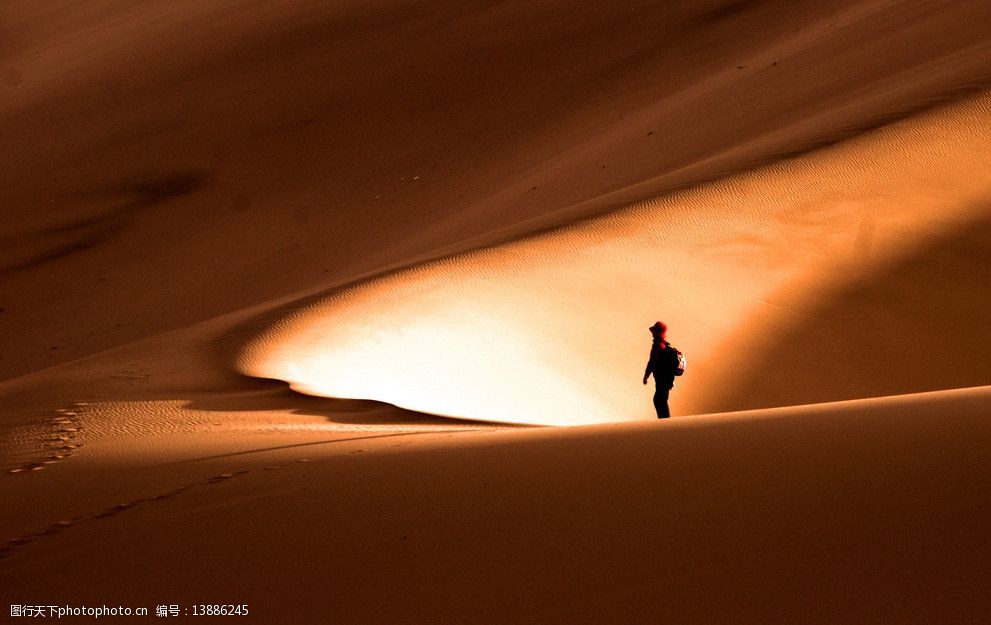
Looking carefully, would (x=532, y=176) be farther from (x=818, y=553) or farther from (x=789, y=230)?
(x=818, y=553)

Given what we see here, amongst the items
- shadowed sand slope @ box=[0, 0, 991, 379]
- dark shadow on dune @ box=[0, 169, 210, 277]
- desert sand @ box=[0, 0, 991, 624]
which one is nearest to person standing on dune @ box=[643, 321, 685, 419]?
desert sand @ box=[0, 0, 991, 624]

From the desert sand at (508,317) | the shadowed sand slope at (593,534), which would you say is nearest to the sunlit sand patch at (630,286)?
the desert sand at (508,317)

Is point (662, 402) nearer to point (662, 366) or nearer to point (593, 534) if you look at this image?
point (662, 366)

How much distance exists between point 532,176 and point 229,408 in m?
9.72

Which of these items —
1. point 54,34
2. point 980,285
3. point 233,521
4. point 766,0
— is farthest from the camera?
point 54,34

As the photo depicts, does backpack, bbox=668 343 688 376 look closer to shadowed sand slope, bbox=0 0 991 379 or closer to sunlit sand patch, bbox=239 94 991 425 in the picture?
sunlit sand patch, bbox=239 94 991 425

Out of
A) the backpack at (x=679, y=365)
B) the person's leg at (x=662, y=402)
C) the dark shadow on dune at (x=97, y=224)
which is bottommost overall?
the person's leg at (x=662, y=402)

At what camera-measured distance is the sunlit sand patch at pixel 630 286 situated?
835 cm

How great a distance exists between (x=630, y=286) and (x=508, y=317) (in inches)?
47.4

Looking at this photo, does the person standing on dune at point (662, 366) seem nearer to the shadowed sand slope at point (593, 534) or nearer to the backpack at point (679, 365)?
the backpack at point (679, 365)

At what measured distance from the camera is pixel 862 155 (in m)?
10.5

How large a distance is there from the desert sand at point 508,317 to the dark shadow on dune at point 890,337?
29 mm

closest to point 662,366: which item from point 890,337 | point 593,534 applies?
point 890,337

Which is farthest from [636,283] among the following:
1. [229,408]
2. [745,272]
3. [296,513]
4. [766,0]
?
[766,0]
